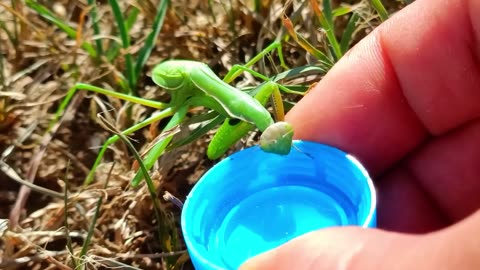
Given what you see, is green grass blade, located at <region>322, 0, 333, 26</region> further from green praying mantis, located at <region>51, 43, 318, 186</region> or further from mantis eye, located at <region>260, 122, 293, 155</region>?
mantis eye, located at <region>260, 122, 293, 155</region>

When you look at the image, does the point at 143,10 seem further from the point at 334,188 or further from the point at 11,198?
the point at 334,188

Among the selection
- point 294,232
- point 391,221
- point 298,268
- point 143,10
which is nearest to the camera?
point 298,268

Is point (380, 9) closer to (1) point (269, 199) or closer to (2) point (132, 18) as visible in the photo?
(1) point (269, 199)

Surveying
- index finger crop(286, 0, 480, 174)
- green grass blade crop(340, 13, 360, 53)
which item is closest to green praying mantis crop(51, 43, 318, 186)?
Result: index finger crop(286, 0, 480, 174)

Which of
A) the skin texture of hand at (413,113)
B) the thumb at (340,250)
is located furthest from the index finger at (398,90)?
the thumb at (340,250)

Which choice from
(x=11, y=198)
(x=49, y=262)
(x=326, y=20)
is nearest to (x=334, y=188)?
(x=326, y=20)

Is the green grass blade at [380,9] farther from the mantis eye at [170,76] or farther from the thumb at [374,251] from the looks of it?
the thumb at [374,251]
